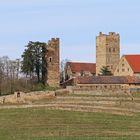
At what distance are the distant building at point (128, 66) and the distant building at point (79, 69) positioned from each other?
39.7ft

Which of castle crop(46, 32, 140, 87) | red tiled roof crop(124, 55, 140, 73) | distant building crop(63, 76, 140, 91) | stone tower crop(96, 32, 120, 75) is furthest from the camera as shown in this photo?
stone tower crop(96, 32, 120, 75)

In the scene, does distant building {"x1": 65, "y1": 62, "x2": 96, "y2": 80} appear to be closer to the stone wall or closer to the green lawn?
the stone wall

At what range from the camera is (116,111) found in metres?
52.2

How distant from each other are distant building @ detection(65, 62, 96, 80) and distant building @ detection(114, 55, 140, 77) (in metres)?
12.1

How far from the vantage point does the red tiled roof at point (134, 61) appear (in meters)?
91.7

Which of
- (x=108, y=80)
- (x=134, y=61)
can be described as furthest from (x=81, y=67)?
(x=108, y=80)

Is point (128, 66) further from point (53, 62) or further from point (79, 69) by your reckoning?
point (79, 69)

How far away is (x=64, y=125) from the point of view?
4434 centimetres

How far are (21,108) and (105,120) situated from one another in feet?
48.1

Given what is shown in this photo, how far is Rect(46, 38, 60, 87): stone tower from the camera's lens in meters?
83.8

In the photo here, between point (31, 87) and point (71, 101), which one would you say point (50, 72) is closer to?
A: point (31, 87)

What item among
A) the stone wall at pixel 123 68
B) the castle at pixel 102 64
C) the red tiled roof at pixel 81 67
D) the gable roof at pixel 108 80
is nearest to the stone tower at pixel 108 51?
the castle at pixel 102 64

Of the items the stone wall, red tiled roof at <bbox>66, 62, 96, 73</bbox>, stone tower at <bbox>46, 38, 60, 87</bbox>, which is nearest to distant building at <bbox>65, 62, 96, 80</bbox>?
red tiled roof at <bbox>66, 62, 96, 73</bbox>

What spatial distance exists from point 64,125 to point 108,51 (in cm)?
5645
